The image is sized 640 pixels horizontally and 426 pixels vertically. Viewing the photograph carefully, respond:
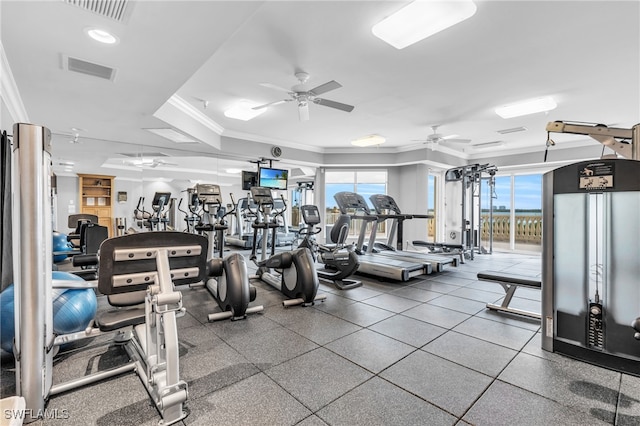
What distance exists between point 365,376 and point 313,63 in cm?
325

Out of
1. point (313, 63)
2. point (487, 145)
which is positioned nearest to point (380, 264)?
point (313, 63)

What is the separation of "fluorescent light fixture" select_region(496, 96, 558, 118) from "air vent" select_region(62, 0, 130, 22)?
5.28 m

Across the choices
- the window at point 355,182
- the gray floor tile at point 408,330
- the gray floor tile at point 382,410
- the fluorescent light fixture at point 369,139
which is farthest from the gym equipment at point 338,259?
the window at point 355,182

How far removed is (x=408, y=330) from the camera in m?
2.88

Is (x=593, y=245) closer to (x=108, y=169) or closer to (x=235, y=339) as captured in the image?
(x=235, y=339)

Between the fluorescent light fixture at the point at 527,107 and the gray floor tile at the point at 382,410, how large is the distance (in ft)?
16.0

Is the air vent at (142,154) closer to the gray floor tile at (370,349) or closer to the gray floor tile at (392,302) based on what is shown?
the gray floor tile at (392,302)

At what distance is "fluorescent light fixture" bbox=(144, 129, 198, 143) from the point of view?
200 inches

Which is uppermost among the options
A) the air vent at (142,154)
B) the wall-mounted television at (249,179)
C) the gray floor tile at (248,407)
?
the air vent at (142,154)

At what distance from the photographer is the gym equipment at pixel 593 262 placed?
2135 mm

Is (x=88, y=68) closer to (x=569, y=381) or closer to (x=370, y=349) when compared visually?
(x=370, y=349)

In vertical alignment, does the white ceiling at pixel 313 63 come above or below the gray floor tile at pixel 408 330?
above

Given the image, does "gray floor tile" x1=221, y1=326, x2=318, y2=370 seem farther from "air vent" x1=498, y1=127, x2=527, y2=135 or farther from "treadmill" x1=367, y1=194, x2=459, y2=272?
"air vent" x1=498, y1=127, x2=527, y2=135

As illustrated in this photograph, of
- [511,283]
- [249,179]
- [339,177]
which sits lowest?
[511,283]
